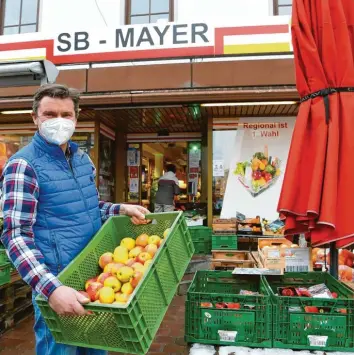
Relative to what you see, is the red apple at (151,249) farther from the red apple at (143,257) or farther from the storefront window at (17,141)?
the storefront window at (17,141)

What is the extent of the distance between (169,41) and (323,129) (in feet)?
16.0

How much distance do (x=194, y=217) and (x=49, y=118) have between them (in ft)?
22.6

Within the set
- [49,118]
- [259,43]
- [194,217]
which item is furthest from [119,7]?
[49,118]

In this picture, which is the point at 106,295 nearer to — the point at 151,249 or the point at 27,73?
the point at 151,249

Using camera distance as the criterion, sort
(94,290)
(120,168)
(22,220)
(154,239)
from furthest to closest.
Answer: (120,168) < (154,239) < (94,290) < (22,220)

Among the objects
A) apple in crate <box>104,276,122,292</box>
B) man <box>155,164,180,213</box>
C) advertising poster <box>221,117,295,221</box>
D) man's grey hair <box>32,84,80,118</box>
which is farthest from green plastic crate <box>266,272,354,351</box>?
man <box>155,164,180,213</box>

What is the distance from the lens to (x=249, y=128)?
843cm

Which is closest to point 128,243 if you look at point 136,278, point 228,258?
point 136,278

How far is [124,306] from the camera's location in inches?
63.4

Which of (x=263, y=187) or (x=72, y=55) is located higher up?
(x=72, y=55)

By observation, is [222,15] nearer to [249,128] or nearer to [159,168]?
[249,128]

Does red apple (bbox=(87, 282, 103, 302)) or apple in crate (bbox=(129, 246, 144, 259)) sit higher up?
apple in crate (bbox=(129, 246, 144, 259))

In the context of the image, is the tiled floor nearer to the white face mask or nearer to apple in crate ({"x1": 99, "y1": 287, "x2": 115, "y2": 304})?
apple in crate ({"x1": 99, "y1": 287, "x2": 115, "y2": 304})

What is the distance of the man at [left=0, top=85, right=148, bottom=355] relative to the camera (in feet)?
5.91
